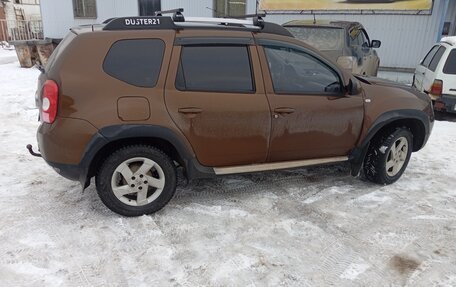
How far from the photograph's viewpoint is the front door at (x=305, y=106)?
378cm

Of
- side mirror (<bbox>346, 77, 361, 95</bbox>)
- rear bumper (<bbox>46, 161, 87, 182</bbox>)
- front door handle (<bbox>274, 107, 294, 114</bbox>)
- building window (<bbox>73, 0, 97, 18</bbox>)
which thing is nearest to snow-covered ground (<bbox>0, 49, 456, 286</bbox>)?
rear bumper (<bbox>46, 161, 87, 182</bbox>)

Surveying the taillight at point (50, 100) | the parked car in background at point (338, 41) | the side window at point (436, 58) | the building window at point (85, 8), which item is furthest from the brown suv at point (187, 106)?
the building window at point (85, 8)

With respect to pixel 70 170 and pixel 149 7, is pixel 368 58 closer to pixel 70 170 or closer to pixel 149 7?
pixel 70 170

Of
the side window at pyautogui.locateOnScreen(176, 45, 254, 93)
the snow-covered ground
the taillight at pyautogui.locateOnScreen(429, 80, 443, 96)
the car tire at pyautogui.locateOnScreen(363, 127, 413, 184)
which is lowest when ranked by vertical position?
the snow-covered ground

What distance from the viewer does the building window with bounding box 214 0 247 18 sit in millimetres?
13883

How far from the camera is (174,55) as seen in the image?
3.43m

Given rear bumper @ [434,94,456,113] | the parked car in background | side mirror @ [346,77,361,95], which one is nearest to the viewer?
side mirror @ [346,77,361,95]

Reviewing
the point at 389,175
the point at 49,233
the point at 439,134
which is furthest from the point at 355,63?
the point at 49,233

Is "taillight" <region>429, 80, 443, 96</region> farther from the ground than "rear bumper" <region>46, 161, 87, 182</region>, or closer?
farther from the ground

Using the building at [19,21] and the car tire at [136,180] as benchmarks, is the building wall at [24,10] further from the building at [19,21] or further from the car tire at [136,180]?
the car tire at [136,180]

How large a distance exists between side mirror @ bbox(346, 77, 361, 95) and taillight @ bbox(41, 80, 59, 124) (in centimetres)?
278

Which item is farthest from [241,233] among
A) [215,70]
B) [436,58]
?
[436,58]

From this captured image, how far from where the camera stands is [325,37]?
25.7 ft

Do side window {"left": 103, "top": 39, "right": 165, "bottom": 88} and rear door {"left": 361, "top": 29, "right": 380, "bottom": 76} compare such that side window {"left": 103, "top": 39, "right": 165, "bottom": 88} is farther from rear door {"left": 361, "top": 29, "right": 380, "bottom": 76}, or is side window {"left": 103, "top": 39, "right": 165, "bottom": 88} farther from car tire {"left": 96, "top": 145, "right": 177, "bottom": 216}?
rear door {"left": 361, "top": 29, "right": 380, "bottom": 76}
